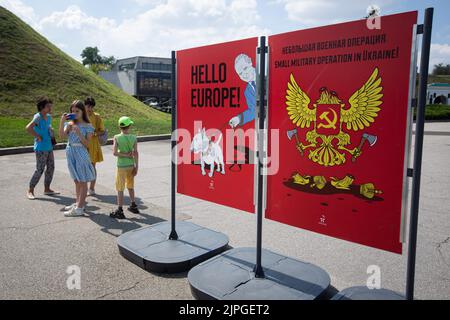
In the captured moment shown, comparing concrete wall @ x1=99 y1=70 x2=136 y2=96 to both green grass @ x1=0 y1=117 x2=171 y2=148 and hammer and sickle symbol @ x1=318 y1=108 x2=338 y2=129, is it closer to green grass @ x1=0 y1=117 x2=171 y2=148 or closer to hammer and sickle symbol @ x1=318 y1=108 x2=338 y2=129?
green grass @ x1=0 y1=117 x2=171 y2=148

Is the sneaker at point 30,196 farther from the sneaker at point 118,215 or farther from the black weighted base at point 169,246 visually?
the black weighted base at point 169,246

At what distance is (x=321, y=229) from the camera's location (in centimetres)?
336

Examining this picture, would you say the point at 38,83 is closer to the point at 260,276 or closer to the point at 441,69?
the point at 260,276

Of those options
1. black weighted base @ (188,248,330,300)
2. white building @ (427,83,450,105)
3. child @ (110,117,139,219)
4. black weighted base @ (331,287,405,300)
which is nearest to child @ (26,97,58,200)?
child @ (110,117,139,219)

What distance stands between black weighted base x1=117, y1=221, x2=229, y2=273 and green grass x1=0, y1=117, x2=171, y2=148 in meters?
10.7

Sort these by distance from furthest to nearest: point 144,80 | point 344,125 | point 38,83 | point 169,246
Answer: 1. point 144,80
2. point 38,83
3. point 169,246
4. point 344,125

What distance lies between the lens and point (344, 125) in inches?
121

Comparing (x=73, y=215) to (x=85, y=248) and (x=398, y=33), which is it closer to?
(x=85, y=248)

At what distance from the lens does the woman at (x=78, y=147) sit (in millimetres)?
5727

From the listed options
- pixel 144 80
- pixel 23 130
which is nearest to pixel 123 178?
pixel 23 130

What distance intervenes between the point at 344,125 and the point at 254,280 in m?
1.69

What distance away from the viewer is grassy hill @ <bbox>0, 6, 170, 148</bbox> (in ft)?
66.5

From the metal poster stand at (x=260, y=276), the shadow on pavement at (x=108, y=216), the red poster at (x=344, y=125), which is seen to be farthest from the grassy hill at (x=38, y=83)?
the red poster at (x=344, y=125)
